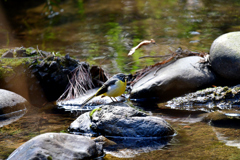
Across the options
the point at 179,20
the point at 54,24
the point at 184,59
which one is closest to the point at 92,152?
the point at 184,59

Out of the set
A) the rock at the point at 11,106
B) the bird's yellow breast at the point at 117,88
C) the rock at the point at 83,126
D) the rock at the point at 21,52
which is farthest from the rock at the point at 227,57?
the rock at the point at 21,52

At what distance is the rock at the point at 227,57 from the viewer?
565 centimetres

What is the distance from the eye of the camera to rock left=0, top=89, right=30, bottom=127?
568cm

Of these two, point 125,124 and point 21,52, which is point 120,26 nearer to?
point 21,52

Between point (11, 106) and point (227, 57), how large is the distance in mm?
4075

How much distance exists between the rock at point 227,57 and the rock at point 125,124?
6.55 feet

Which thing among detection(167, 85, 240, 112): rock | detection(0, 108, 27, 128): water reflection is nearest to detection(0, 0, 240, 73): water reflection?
detection(167, 85, 240, 112): rock

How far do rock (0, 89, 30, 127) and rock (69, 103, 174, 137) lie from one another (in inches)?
61.3

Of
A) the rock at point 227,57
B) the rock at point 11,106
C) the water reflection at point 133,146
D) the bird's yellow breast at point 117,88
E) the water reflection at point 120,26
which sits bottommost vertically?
the water reflection at point 133,146

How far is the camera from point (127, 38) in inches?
425

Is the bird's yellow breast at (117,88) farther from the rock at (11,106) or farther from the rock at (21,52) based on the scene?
the rock at (21,52)

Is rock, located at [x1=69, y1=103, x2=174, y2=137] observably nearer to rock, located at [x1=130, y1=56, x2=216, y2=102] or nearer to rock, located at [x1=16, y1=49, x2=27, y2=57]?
rock, located at [x1=130, y1=56, x2=216, y2=102]

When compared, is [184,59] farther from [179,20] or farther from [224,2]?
[224,2]

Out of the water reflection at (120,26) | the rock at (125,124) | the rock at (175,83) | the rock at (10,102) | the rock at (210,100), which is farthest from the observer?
the water reflection at (120,26)
